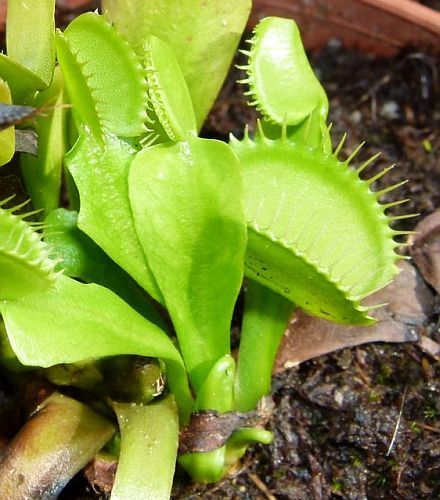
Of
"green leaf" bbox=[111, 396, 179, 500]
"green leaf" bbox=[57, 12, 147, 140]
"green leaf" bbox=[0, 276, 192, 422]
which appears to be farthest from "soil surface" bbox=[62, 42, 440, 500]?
"green leaf" bbox=[57, 12, 147, 140]

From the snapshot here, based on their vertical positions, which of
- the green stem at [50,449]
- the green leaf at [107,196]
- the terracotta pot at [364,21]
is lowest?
the green stem at [50,449]

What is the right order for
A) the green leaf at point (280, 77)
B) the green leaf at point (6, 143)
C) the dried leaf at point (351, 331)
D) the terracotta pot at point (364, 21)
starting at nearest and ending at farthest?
the green leaf at point (6, 143) < the green leaf at point (280, 77) < the dried leaf at point (351, 331) < the terracotta pot at point (364, 21)

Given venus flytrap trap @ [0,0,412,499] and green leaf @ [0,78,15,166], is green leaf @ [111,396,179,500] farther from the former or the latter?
green leaf @ [0,78,15,166]

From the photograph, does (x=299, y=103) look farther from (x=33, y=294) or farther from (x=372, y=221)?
(x=33, y=294)

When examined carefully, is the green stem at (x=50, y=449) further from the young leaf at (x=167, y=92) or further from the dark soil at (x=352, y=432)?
the young leaf at (x=167, y=92)

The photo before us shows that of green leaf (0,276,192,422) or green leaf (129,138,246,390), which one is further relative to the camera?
green leaf (129,138,246,390)

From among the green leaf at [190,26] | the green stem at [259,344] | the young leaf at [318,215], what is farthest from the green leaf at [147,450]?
the green leaf at [190,26]

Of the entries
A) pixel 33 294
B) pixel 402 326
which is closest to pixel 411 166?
pixel 402 326
